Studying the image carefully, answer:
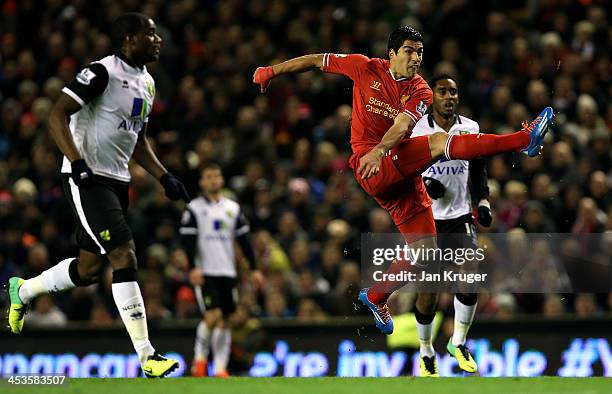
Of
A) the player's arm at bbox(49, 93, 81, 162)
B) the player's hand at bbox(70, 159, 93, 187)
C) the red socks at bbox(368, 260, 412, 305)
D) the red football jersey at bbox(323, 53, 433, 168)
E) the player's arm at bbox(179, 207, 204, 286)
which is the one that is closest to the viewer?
the player's hand at bbox(70, 159, 93, 187)

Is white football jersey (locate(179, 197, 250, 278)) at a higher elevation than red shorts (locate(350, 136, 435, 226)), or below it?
higher

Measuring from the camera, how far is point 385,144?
29.8 ft

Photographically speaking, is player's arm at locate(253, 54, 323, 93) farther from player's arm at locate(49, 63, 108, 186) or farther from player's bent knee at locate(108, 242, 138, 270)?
player's bent knee at locate(108, 242, 138, 270)

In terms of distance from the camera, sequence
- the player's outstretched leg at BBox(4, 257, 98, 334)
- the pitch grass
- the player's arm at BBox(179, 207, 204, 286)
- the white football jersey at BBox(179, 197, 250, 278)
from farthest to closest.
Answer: the white football jersey at BBox(179, 197, 250, 278) < the player's arm at BBox(179, 207, 204, 286) < the player's outstretched leg at BBox(4, 257, 98, 334) < the pitch grass

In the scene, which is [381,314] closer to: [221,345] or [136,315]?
[136,315]

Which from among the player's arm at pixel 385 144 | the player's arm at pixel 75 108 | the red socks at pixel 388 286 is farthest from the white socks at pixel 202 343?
the player's arm at pixel 75 108

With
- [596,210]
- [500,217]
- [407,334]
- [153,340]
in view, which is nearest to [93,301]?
[153,340]

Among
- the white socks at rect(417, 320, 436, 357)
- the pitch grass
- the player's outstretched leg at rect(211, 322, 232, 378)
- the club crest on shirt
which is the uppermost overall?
the club crest on shirt

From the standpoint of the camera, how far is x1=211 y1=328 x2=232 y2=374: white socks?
13.2 meters

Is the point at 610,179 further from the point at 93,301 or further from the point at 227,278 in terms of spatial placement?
the point at 93,301

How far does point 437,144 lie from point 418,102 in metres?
0.47

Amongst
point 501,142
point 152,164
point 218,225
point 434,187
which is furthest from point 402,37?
point 218,225

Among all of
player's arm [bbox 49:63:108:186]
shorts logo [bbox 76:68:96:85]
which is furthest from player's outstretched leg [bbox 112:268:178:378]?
shorts logo [bbox 76:68:96:85]

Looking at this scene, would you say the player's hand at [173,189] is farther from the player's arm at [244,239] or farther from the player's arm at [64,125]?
the player's arm at [244,239]
